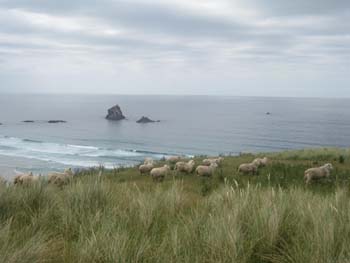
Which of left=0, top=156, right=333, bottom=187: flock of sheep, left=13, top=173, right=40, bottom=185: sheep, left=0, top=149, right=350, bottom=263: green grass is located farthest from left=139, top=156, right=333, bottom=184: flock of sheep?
left=0, top=149, right=350, bottom=263: green grass

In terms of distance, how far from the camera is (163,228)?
23.4 feet

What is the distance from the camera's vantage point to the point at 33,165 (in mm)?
61469

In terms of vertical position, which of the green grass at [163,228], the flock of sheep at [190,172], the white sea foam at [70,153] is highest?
the green grass at [163,228]

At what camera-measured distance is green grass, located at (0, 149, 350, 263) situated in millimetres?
5520

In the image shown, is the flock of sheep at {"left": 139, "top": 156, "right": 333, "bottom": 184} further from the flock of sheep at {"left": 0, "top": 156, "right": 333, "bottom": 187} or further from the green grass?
the green grass

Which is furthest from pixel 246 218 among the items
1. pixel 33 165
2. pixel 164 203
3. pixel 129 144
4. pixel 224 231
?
pixel 129 144

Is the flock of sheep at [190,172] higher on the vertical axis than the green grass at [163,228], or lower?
lower

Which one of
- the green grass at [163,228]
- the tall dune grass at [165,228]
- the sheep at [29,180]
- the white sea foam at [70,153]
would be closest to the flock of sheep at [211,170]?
the sheep at [29,180]

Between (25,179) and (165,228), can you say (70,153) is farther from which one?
(165,228)

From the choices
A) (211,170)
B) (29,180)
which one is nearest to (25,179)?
(29,180)

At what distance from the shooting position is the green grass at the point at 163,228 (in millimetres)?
5520

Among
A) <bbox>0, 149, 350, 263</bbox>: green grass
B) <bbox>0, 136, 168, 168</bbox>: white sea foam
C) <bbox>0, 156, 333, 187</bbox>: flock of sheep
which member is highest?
<bbox>0, 149, 350, 263</bbox>: green grass

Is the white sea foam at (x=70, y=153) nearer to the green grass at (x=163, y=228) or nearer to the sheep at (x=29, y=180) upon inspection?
the sheep at (x=29, y=180)

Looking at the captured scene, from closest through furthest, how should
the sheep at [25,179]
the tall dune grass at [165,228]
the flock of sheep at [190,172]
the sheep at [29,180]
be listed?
the tall dune grass at [165,228] → the sheep at [29,180] → the sheep at [25,179] → the flock of sheep at [190,172]
